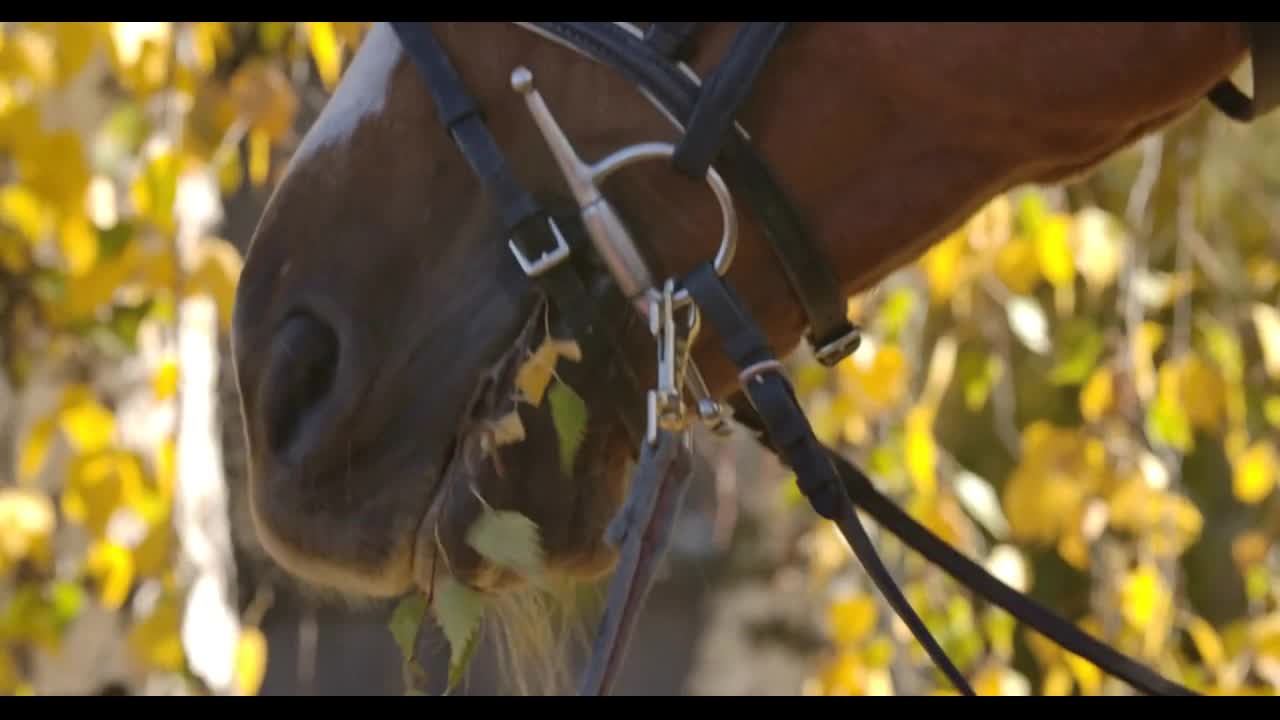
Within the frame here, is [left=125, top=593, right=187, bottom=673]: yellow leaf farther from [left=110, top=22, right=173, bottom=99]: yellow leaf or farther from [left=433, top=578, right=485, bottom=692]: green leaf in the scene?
[left=433, top=578, right=485, bottom=692]: green leaf

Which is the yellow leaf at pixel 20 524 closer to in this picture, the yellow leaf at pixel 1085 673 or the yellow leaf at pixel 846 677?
the yellow leaf at pixel 846 677

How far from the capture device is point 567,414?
2.48 feet

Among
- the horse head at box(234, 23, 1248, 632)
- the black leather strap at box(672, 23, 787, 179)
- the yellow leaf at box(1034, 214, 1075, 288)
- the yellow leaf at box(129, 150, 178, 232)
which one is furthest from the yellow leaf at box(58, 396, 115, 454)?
the yellow leaf at box(1034, 214, 1075, 288)

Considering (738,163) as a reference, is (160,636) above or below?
below

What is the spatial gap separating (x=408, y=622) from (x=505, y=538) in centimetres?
8

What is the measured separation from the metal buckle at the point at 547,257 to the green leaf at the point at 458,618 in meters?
0.18

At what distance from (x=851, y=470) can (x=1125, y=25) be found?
0.37m

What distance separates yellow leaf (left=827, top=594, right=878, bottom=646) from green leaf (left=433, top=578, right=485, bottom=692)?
0.93 m

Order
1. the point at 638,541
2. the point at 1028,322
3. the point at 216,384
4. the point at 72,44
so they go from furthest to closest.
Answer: the point at 216,384
the point at 1028,322
the point at 72,44
the point at 638,541

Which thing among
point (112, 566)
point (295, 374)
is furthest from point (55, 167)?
point (295, 374)

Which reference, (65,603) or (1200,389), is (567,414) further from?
(1200,389)

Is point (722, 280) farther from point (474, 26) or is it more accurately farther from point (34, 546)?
point (34, 546)

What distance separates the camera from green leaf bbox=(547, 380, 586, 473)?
756 mm

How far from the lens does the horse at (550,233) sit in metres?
0.75
